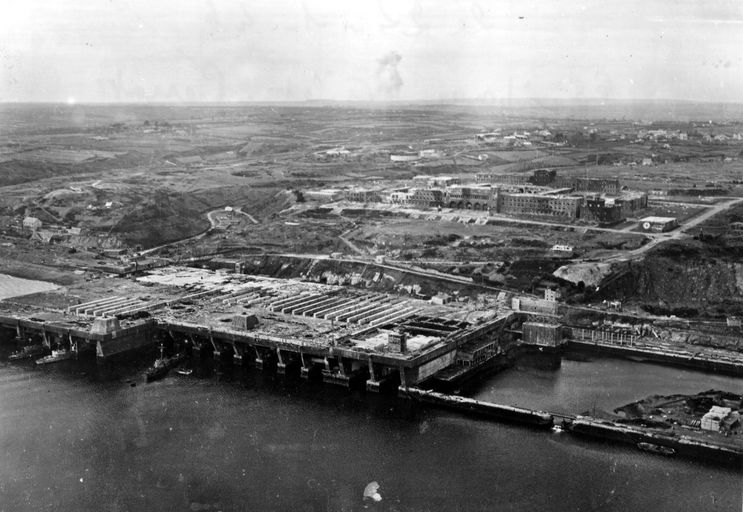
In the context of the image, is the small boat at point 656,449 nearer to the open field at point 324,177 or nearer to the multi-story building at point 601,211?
the open field at point 324,177

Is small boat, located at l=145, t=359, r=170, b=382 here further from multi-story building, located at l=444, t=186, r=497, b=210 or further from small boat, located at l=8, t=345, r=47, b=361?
multi-story building, located at l=444, t=186, r=497, b=210

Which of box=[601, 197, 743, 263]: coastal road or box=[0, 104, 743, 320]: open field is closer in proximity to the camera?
box=[601, 197, 743, 263]: coastal road

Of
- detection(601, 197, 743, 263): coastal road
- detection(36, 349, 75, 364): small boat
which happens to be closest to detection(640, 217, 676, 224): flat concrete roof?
detection(601, 197, 743, 263): coastal road

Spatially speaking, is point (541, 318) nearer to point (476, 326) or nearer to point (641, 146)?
point (476, 326)

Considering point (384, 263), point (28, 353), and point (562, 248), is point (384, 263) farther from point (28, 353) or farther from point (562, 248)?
point (28, 353)

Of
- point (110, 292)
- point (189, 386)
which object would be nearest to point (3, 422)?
point (189, 386)
